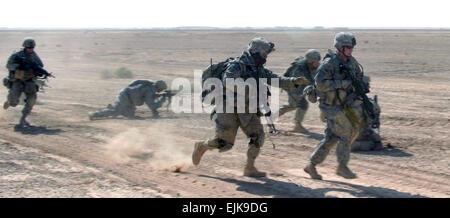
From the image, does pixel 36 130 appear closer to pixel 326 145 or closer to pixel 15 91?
pixel 15 91

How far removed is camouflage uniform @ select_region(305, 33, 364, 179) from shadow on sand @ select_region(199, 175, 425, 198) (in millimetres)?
352

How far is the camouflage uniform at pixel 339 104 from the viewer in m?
7.71

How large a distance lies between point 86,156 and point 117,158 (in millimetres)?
552

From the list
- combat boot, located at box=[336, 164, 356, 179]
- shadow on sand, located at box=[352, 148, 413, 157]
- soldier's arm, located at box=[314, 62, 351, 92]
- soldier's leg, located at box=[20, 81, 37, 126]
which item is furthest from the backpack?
soldier's leg, located at box=[20, 81, 37, 126]

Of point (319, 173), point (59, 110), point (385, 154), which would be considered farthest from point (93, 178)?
point (59, 110)

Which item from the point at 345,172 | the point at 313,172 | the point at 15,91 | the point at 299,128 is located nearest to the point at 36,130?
the point at 15,91

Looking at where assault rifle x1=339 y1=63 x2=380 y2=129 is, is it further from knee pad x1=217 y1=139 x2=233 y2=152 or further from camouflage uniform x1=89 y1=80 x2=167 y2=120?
camouflage uniform x1=89 y1=80 x2=167 y2=120

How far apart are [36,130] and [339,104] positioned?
7166 mm

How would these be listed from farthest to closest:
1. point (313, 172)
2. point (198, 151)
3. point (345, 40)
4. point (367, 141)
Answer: point (367, 141)
point (198, 151)
point (313, 172)
point (345, 40)

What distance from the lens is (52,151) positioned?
1038cm

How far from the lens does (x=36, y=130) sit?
1275 centimetres

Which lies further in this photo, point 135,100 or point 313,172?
point 135,100

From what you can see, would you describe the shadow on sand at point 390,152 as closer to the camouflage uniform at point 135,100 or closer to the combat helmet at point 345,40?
the combat helmet at point 345,40
